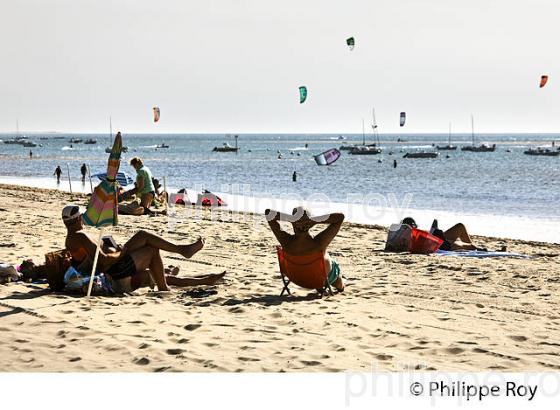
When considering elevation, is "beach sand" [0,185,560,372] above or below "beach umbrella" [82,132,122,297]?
below

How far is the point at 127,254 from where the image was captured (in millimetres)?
6559

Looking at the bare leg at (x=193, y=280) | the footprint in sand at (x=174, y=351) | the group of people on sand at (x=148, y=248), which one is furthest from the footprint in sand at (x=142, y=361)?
the bare leg at (x=193, y=280)

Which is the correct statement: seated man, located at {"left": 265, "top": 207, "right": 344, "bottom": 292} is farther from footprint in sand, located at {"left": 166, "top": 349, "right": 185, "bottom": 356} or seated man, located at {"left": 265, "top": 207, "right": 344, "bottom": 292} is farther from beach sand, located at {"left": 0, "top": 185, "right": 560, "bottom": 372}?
footprint in sand, located at {"left": 166, "top": 349, "right": 185, "bottom": 356}

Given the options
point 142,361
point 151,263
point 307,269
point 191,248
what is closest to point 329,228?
point 307,269

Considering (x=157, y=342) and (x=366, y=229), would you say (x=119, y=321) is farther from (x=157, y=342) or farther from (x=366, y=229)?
(x=366, y=229)

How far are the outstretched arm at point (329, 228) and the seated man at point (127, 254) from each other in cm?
108

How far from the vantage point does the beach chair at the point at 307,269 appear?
6617 mm

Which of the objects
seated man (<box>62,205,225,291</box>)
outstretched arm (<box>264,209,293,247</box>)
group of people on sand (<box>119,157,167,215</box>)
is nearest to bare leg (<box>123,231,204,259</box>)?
seated man (<box>62,205,225,291</box>)

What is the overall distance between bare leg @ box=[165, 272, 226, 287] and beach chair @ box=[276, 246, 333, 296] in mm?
794

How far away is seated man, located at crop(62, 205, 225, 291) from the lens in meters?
6.45

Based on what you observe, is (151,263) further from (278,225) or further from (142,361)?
(142,361)

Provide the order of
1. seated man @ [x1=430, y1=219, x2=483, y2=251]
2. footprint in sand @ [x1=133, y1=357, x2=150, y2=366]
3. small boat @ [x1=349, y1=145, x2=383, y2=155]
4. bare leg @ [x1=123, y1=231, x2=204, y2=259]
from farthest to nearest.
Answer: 1. small boat @ [x1=349, y1=145, x2=383, y2=155]
2. seated man @ [x1=430, y1=219, x2=483, y2=251]
3. bare leg @ [x1=123, y1=231, x2=204, y2=259]
4. footprint in sand @ [x1=133, y1=357, x2=150, y2=366]
